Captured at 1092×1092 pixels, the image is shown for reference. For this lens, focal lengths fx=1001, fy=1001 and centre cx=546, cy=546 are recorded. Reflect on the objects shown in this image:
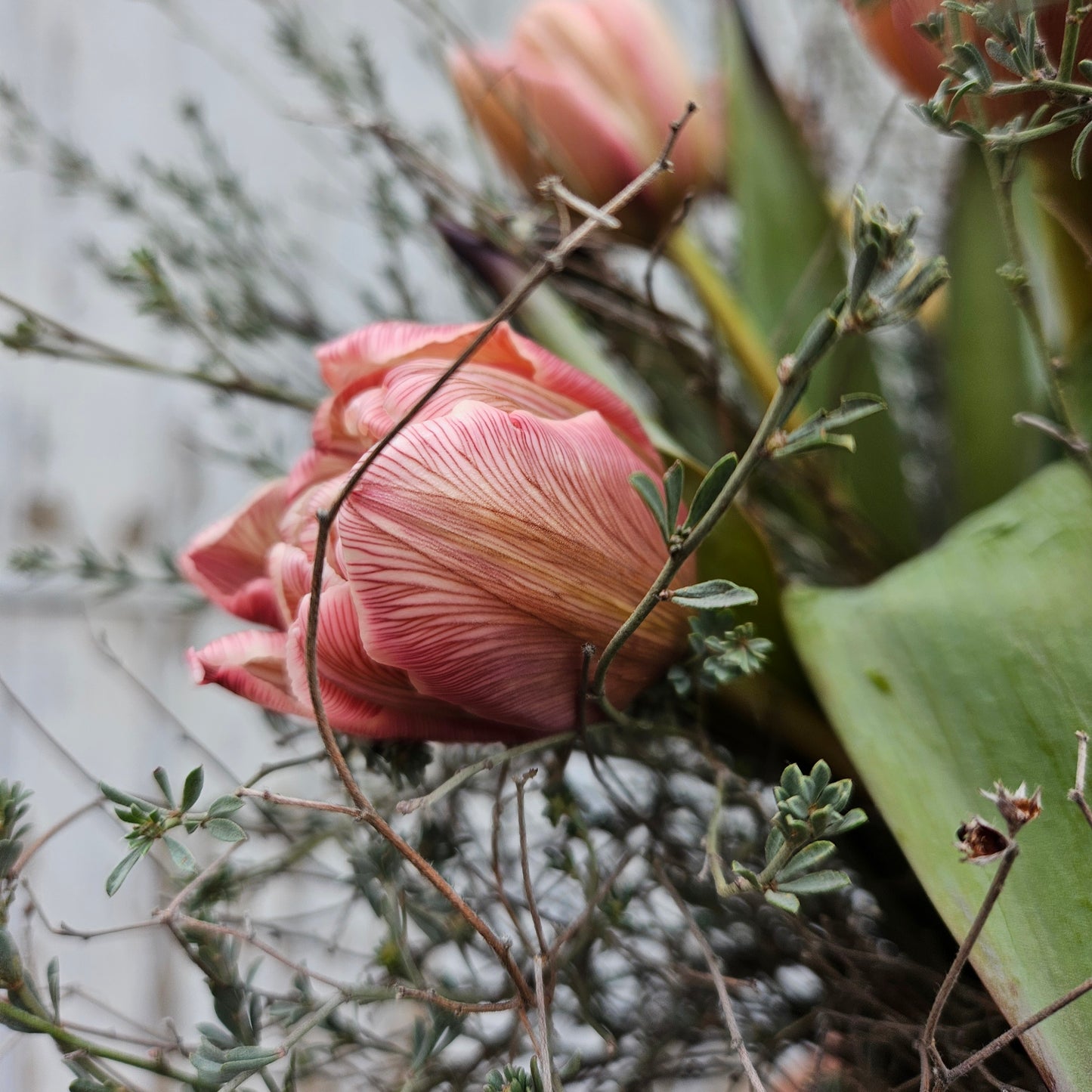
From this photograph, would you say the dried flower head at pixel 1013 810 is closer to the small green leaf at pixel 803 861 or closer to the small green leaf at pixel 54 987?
the small green leaf at pixel 803 861

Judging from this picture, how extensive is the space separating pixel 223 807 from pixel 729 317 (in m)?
0.19

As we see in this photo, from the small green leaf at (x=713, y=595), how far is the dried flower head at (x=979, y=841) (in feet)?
0.13

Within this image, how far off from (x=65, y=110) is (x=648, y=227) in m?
0.63

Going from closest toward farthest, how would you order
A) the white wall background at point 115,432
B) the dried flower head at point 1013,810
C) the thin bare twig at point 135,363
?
the dried flower head at point 1013,810
the thin bare twig at point 135,363
the white wall background at point 115,432

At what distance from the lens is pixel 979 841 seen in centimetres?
12

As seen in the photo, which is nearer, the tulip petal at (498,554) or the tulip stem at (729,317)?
the tulip petal at (498,554)

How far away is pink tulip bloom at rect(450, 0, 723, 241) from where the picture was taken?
271 mm

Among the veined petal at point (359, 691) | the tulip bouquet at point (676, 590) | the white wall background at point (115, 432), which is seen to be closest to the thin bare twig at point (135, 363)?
the tulip bouquet at point (676, 590)

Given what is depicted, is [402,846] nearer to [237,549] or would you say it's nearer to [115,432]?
[237,549]

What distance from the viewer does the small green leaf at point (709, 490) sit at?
14 centimetres

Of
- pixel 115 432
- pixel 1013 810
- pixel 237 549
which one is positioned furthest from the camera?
pixel 115 432

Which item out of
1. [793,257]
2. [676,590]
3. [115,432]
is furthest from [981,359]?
[115,432]

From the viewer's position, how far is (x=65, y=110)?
0.73 meters

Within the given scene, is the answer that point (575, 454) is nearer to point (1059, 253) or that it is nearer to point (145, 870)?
point (1059, 253)
